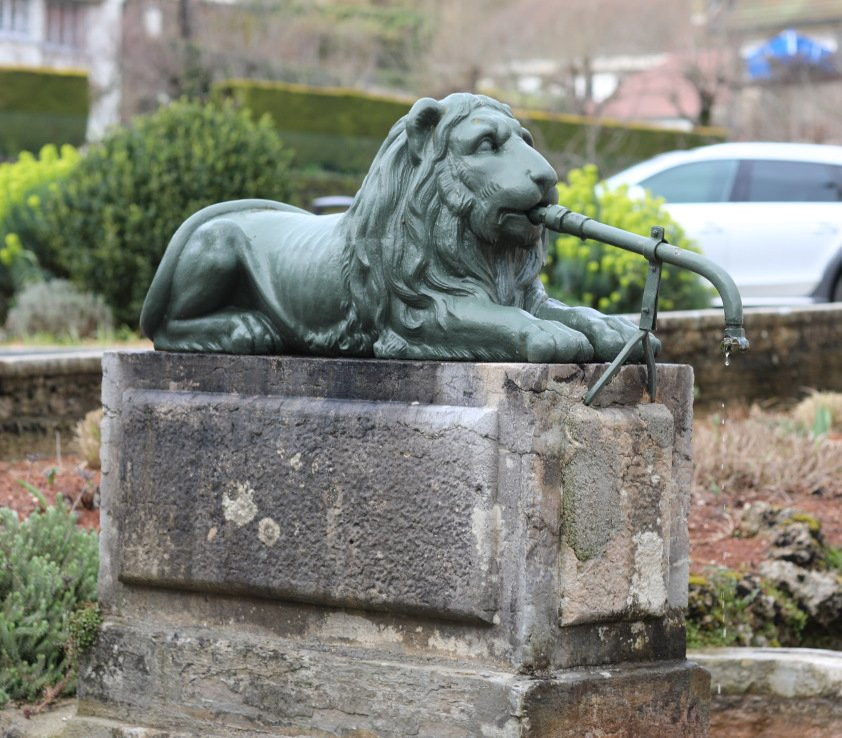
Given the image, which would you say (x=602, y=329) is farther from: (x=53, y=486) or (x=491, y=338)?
(x=53, y=486)

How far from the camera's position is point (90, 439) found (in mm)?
6789

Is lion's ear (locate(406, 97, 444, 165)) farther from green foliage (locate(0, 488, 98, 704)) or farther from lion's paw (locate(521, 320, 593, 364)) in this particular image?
green foliage (locate(0, 488, 98, 704))

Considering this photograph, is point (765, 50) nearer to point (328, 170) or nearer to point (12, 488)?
point (328, 170)

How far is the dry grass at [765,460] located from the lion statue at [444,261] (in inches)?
123

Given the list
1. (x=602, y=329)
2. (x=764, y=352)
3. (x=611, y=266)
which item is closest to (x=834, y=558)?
(x=602, y=329)

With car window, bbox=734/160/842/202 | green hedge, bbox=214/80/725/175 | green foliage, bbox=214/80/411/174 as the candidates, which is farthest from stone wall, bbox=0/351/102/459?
green foliage, bbox=214/80/411/174

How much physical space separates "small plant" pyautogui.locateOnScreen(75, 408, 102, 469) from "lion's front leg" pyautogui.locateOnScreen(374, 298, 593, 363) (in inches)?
121

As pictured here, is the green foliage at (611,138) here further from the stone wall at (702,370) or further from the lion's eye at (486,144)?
the lion's eye at (486,144)

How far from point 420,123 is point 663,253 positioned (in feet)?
2.46

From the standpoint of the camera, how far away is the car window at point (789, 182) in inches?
488

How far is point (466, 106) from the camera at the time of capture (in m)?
4.05

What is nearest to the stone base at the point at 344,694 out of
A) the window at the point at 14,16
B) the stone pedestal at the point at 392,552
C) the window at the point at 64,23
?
the stone pedestal at the point at 392,552

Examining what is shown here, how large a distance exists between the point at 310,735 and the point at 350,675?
0.24 m

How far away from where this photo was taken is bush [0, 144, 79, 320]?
13.0m
